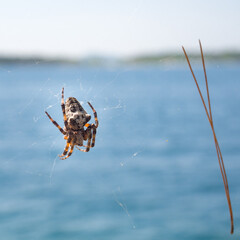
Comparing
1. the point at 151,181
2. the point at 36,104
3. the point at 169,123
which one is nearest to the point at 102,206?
the point at 151,181

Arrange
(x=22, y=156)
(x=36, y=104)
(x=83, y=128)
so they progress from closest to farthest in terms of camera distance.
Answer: (x=83, y=128), (x=22, y=156), (x=36, y=104)

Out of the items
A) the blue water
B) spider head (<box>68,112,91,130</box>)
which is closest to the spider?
spider head (<box>68,112,91,130</box>)

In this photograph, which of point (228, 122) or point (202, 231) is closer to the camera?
point (202, 231)

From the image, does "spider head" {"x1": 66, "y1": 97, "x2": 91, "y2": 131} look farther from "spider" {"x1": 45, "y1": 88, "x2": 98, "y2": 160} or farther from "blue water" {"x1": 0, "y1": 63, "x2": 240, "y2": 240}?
"blue water" {"x1": 0, "y1": 63, "x2": 240, "y2": 240}

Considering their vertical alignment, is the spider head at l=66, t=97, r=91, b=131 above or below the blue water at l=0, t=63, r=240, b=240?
below

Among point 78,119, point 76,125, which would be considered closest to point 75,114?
point 78,119

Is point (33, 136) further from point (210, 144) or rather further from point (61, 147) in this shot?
point (210, 144)

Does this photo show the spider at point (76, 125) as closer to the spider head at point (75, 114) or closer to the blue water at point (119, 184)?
the spider head at point (75, 114)

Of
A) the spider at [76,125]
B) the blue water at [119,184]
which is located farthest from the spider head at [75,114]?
the blue water at [119,184]

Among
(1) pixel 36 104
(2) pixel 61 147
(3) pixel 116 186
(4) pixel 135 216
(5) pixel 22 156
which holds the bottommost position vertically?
(4) pixel 135 216
